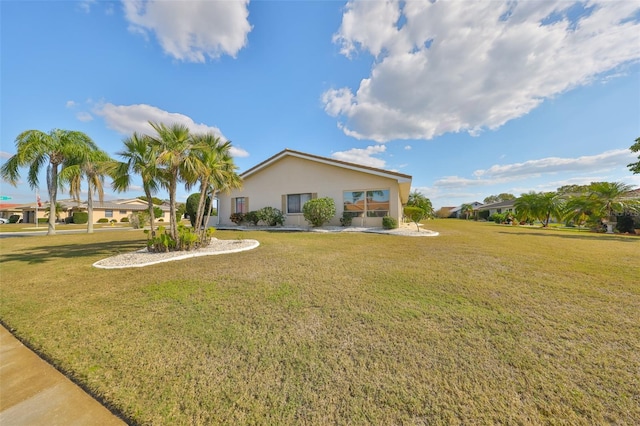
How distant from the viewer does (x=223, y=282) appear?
15.5ft

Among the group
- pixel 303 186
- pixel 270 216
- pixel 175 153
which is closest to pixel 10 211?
pixel 270 216

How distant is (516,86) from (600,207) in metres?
14.9

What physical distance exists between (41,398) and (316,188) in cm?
1462

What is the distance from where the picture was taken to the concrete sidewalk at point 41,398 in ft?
5.80

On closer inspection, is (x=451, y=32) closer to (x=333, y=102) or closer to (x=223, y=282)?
(x=333, y=102)

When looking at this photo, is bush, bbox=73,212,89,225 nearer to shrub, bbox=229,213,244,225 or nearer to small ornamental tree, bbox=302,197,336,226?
shrub, bbox=229,213,244,225

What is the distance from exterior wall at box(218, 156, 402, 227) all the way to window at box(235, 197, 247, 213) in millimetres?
361

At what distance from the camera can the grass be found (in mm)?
1817

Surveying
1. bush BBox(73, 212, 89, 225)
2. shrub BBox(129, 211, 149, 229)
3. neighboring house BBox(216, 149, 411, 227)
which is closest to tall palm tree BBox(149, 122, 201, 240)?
neighboring house BBox(216, 149, 411, 227)

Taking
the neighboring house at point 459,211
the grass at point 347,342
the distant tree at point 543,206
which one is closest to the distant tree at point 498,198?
the neighboring house at point 459,211

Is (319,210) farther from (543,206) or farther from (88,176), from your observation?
(543,206)

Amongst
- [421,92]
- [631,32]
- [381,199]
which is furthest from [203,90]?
[631,32]

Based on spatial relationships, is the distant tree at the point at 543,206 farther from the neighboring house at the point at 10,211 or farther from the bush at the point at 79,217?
the neighboring house at the point at 10,211

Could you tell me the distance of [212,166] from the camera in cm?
814
